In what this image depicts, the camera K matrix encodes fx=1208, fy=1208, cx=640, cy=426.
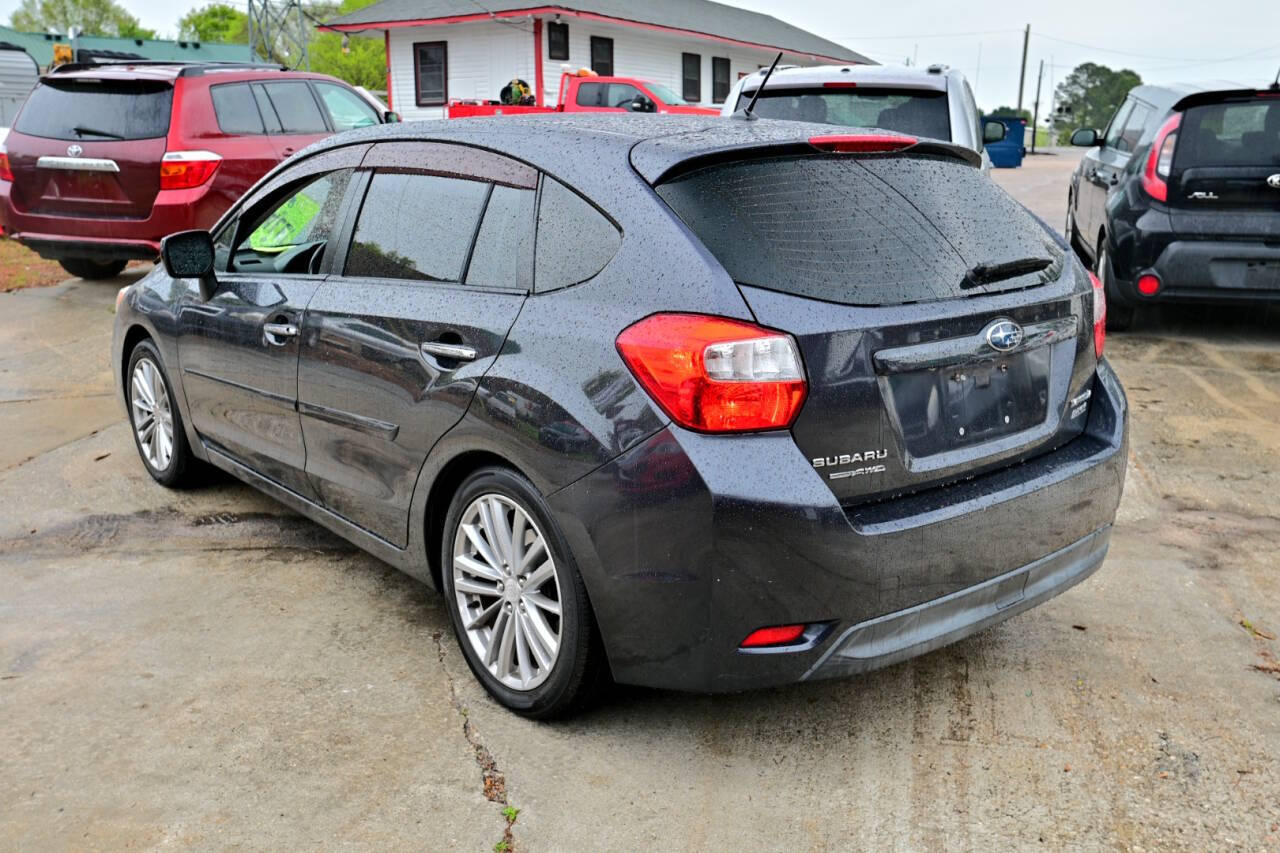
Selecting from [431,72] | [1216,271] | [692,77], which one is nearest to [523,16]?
[431,72]

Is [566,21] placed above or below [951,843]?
above

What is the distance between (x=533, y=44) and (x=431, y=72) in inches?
158

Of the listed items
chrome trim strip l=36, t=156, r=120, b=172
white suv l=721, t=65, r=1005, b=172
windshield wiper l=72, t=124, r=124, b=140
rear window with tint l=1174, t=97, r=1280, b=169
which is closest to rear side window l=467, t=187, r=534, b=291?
white suv l=721, t=65, r=1005, b=172

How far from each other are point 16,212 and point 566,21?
24675mm

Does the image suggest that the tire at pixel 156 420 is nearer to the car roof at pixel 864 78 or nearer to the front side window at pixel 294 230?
the front side window at pixel 294 230

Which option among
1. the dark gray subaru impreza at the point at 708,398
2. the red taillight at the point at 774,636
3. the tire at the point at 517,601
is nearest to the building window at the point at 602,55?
the dark gray subaru impreza at the point at 708,398

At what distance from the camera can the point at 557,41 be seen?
32.3 metres

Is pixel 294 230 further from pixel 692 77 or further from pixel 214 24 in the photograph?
pixel 214 24

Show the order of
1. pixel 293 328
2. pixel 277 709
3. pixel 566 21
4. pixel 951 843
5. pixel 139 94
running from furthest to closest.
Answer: pixel 566 21
pixel 139 94
pixel 293 328
pixel 277 709
pixel 951 843

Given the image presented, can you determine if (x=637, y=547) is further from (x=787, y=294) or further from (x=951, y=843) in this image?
(x=951, y=843)

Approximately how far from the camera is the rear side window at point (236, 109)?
9328mm

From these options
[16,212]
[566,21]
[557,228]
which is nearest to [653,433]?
[557,228]

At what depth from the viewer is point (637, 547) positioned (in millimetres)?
2857

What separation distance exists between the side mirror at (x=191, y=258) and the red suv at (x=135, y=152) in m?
4.63
